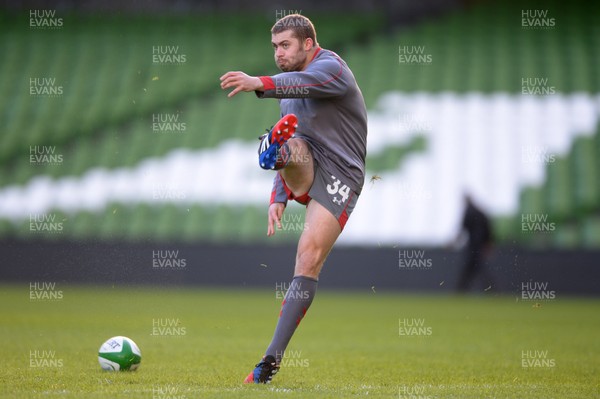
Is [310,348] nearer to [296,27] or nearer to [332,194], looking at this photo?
[332,194]

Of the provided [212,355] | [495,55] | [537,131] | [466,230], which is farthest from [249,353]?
[495,55]

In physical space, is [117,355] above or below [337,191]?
below

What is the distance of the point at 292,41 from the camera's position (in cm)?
571

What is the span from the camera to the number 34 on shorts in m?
5.74

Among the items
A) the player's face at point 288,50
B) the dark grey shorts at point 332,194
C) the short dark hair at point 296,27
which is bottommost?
the dark grey shorts at point 332,194

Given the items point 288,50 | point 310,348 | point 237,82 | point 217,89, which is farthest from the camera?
point 217,89

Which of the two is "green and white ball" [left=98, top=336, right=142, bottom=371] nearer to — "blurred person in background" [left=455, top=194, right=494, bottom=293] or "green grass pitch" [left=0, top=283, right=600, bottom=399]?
"green grass pitch" [left=0, top=283, right=600, bottom=399]

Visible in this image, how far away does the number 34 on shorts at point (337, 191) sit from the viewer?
5742 mm

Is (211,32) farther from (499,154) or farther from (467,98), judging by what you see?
(499,154)

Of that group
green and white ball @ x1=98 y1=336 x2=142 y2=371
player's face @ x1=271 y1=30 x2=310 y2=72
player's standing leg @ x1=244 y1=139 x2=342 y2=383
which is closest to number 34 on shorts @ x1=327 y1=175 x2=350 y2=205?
player's standing leg @ x1=244 y1=139 x2=342 y2=383

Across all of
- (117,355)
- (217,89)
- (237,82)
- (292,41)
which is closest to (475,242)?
(217,89)

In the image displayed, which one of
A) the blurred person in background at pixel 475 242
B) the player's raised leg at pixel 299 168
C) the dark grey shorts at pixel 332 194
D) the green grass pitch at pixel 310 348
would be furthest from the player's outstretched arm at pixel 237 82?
the blurred person in background at pixel 475 242

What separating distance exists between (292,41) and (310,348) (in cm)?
362

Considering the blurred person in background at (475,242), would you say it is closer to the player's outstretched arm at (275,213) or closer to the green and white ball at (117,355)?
the player's outstretched arm at (275,213)
